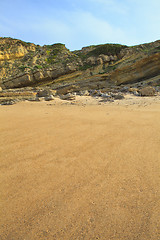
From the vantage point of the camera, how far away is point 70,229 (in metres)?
0.79

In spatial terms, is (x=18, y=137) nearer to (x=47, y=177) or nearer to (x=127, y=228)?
(x=47, y=177)

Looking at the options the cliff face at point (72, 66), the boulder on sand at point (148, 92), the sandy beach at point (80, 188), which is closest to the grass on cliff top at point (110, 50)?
the cliff face at point (72, 66)

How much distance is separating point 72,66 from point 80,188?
23.4m

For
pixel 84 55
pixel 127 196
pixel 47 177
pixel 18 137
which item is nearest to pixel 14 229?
pixel 47 177

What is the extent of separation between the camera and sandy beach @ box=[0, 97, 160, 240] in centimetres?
79

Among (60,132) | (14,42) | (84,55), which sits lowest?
(60,132)

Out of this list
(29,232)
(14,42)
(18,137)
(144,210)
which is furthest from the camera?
(14,42)

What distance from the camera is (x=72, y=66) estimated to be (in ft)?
72.2

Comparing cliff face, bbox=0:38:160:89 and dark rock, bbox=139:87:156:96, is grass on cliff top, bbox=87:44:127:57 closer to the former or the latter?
cliff face, bbox=0:38:160:89

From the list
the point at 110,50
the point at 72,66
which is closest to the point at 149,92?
the point at 72,66

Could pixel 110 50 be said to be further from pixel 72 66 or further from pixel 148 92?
pixel 148 92

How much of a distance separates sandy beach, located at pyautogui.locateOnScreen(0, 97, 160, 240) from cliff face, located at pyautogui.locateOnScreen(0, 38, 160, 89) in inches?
584

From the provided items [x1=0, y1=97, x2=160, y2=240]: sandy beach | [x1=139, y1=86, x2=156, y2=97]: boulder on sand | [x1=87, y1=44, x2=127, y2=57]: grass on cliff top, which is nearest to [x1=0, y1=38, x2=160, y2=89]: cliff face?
[x1=87, y1=44, x2=127, y2=57]: grass on cliff top

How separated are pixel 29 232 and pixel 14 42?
3507 centimetres
